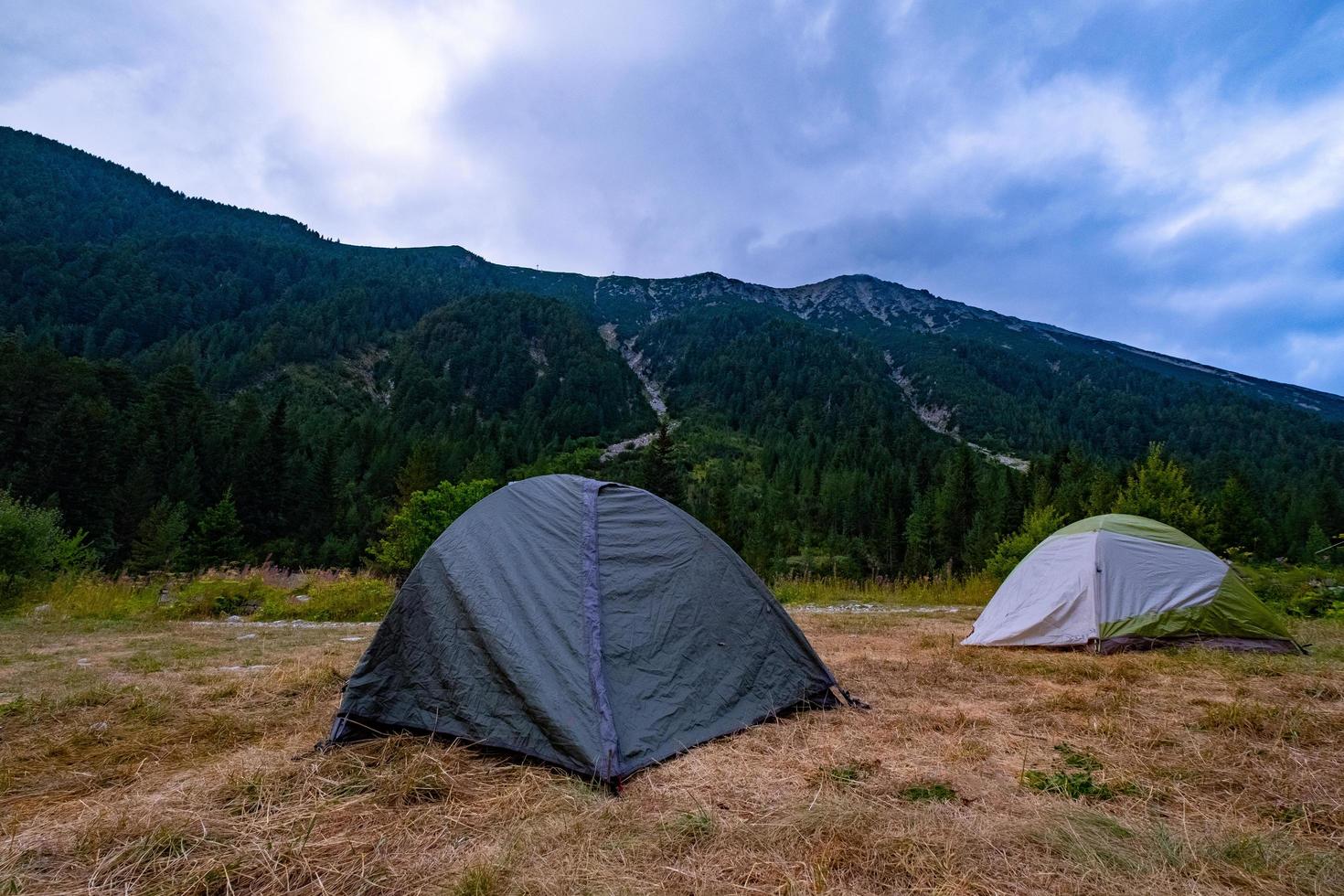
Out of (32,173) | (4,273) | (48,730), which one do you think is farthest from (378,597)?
(32,173)

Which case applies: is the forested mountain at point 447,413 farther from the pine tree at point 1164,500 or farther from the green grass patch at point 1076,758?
the green grass patch at point 1076,758

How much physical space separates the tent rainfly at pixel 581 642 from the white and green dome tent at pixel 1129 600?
4.99 m

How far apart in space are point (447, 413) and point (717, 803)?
Result: 112767 millimetres

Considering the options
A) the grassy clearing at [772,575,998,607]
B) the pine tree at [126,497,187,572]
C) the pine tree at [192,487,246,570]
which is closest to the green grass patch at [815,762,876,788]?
the grassy clearing at [772,575,998,607]

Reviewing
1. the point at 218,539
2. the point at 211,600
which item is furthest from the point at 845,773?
the point at 218,539

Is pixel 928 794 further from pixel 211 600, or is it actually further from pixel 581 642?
pixel 211 600

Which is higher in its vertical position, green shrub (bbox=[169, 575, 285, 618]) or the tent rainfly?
the tent rainfly

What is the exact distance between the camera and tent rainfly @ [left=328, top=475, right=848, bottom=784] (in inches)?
157

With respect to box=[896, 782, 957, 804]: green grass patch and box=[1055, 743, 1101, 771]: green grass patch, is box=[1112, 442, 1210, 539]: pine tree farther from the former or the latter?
box=[896, 782, 957, 804]: green grass patch

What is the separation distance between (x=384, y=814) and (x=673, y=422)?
456 feet

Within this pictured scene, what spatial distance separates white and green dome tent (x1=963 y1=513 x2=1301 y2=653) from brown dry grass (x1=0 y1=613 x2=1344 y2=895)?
2199mm

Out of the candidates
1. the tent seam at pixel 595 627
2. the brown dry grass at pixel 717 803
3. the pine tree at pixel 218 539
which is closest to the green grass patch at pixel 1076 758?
the brown dry grass at pixel 717 803

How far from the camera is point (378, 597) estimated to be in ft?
45.1

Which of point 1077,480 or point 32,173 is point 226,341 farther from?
point 1077,480
